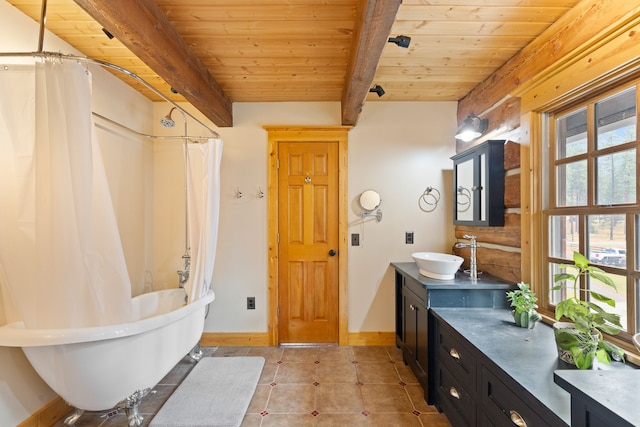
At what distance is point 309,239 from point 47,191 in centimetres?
195

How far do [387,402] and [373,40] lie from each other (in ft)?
7.54

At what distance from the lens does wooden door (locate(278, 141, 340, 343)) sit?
9.20 ft

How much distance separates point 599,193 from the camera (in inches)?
56.9

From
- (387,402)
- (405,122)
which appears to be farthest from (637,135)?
(387,402)

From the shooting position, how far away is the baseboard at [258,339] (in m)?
2.78

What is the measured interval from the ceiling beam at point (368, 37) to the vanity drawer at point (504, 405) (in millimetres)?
1618

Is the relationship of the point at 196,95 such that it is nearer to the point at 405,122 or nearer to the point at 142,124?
the point at 142,124

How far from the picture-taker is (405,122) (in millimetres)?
2818

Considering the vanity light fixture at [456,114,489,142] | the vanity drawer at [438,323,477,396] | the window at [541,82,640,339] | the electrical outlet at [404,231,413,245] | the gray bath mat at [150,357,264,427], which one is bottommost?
the gray bath mat at [150,357,264,427]

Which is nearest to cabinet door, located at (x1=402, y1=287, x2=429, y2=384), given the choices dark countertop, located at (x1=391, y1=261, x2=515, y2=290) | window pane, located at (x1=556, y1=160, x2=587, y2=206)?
dark countertop, located at (x1=391, y1=261, x2=515, y2=290)

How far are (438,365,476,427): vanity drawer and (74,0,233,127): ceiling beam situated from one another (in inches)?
99.4

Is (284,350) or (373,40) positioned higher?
(373,40)

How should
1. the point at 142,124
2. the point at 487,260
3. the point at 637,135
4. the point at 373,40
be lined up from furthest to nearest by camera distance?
the point at 142,124 < the point at 487,260 < the point at 373,40 < the point at 637,135

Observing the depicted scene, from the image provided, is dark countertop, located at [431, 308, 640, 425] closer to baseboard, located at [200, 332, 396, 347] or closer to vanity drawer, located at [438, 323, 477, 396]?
vanity drawer, located at [438, 323, 477, 396]
